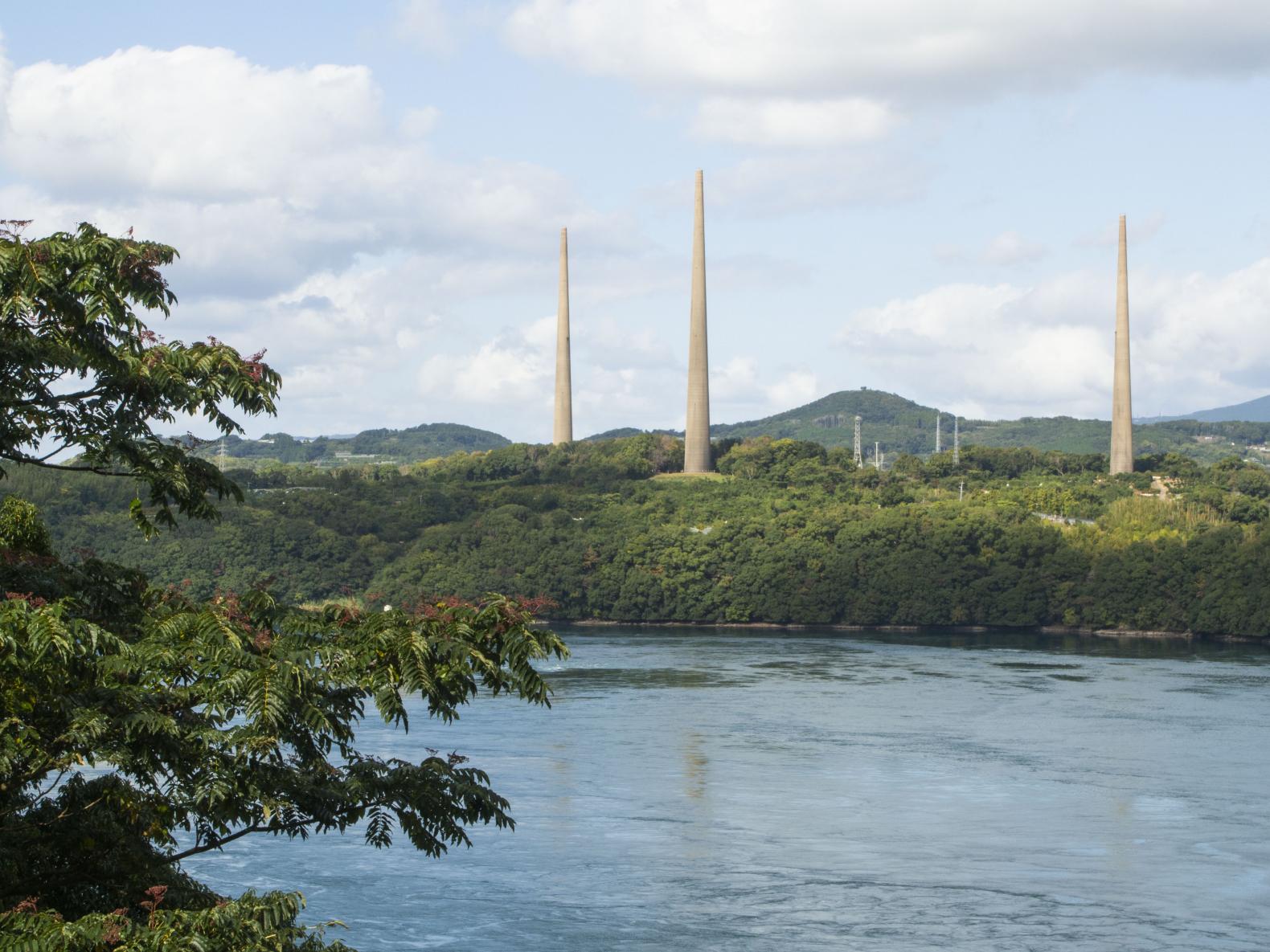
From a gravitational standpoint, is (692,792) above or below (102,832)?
below

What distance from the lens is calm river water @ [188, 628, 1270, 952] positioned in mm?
23344

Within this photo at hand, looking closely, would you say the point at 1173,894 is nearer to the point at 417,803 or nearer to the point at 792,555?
the point at 417,803

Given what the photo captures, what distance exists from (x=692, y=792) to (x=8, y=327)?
88.6 ft

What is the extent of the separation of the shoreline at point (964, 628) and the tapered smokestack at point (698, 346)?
21.2 m

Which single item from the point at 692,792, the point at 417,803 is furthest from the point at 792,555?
the point at 417,803

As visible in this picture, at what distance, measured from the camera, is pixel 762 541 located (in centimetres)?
9369

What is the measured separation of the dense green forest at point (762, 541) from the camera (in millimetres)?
82125

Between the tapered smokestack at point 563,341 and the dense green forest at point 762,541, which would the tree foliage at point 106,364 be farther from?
the tapered smokestack at point 563,341

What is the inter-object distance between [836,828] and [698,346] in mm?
74905

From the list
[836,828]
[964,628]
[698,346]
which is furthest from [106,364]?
[698,346]

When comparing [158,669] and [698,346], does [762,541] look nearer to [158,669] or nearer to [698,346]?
[698,346]

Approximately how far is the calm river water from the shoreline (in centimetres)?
2072

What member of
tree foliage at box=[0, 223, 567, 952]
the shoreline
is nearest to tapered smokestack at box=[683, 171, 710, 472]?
the shoreline

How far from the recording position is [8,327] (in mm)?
8969
